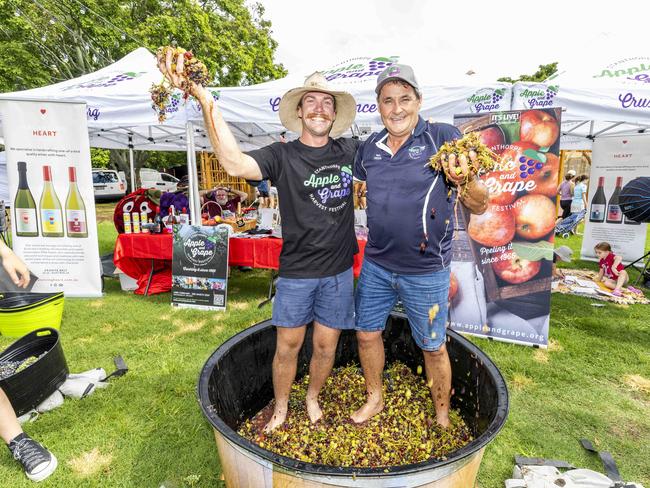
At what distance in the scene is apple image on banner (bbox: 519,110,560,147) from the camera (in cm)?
337

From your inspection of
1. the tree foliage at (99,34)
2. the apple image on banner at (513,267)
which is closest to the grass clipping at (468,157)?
the apple image on banner at (513,267)

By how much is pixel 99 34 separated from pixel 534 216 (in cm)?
1575

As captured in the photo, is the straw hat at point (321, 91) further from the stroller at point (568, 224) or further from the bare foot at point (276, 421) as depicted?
the stroller at point (568, 224)

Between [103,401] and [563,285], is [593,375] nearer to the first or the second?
[563,285]

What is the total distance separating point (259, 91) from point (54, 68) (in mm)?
14198

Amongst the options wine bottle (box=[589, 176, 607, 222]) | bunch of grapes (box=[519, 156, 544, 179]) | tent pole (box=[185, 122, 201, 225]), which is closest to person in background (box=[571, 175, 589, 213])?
wine bottle (box=[589, 176, 607, 222])

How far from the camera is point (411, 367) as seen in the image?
2.92 meters

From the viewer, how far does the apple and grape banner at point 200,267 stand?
4.66 meters

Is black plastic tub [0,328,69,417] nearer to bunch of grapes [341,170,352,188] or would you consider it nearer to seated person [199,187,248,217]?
bunch of grapes [341,170,352,188]

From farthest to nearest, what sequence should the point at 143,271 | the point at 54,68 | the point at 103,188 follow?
1. the point at 103,188
2. the point at 54,68
3. the point at 143,271

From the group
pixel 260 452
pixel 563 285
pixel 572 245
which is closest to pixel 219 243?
pixel 260 452

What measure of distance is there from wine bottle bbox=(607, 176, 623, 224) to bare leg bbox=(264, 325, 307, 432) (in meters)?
7.53

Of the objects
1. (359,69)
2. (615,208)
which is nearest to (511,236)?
(359,69)

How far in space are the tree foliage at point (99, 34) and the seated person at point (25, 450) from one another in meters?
14.5
